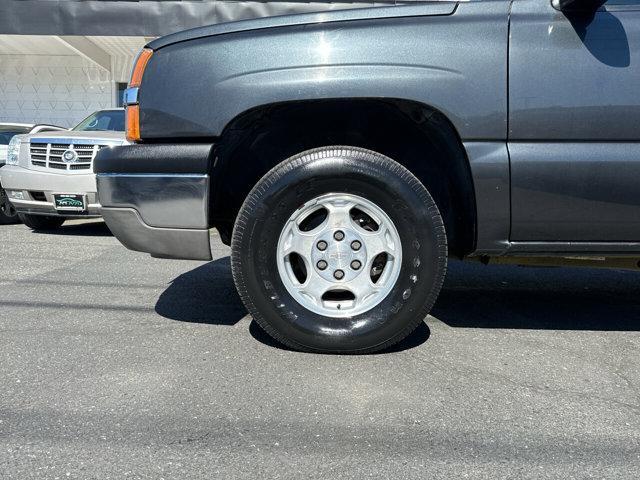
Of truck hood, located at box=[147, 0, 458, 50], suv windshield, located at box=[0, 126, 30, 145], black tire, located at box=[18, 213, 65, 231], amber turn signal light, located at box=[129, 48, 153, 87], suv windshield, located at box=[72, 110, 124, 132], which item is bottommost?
black tire, located at box=[18, 213, 65, 231]

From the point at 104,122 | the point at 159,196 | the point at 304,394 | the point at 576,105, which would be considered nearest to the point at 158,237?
the point at 159,196

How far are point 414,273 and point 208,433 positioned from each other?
1.19m

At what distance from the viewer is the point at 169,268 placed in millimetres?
4969

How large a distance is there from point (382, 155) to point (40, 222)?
580 cm

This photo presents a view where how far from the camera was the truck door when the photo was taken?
2.69 metres

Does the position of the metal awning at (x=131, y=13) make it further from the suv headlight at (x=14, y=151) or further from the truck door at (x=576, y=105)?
the truck door at (x=576, y=105)

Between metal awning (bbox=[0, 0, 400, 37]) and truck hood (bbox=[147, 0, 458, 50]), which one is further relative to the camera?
metal awning (bbox=[0, 0, 400, 37])

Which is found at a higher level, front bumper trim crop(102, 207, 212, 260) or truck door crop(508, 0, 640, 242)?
truck door crop(508, 0, 640, 242)

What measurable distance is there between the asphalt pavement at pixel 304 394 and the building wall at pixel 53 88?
40.5 feet

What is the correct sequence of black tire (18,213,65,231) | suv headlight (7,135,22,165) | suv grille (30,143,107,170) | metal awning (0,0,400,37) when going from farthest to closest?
metal awning (0,0,400,37) → black tire (18,213,65,231) → suv headlight (7,135,22,165) → suv grille (30,143,107,170)

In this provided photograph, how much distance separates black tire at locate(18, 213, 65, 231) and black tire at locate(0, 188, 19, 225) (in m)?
0.50

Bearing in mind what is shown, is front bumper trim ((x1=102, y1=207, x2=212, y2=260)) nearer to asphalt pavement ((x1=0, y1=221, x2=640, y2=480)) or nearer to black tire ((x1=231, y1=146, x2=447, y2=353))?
black tire ((x1=231, y1=146, x2=447, y2=353))

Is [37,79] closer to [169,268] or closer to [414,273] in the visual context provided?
[169,268]

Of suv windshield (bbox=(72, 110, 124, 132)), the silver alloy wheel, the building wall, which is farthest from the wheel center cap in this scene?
the building wall
